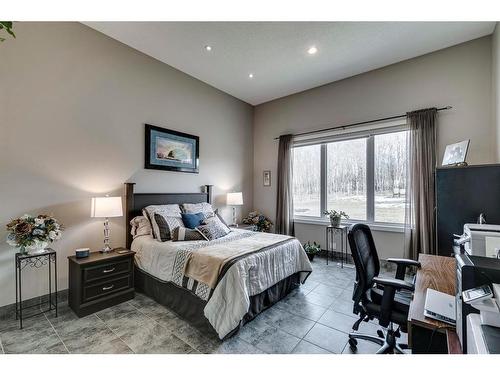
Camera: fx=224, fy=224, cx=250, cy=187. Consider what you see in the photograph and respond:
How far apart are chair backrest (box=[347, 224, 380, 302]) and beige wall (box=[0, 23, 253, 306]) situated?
115 inches

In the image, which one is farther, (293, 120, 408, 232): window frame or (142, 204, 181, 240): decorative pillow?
(293, 120, 408, 232): window frame

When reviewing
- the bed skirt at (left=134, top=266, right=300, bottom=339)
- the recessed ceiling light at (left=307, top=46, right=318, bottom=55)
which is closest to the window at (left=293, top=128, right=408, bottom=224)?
the recessed ceiling light at (left=307, top=46, right=318, bottom=55)

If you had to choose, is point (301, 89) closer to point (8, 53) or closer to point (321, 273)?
point (321, 273)

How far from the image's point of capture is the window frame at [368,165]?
12.0 feet

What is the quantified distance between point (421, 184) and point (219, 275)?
10.2 feet

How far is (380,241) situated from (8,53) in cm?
538

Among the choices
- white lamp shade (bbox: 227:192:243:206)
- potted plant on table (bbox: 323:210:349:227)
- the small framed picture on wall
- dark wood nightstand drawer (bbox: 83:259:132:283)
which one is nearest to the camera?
dark wood nightstand drawer (bbox: 83:259:132:283)

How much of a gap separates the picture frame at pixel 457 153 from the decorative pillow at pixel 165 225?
3.53 metres

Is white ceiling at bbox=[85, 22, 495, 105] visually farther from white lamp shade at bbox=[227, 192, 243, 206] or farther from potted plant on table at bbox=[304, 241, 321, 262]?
potted plant on table at bbox=[304, 241, 321, 262]

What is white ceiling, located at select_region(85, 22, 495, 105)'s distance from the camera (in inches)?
107

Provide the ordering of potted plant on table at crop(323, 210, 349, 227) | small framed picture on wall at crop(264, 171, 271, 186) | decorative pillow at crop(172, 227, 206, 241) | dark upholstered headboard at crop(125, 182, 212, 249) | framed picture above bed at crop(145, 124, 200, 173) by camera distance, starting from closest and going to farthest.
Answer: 1. decorative pillow at crop(172, 227, 206, 241)
2. dark upholstered headboard at crop(125, 182, 212, 249)
3. framed picture above bed at crop(145, 124, 200, 173)
4. potted plant on table at crop(323, 210, 349, 227)
5. small framed picture on wall at crop(264, 171, 271, 186)

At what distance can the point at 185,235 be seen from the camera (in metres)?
2.88
